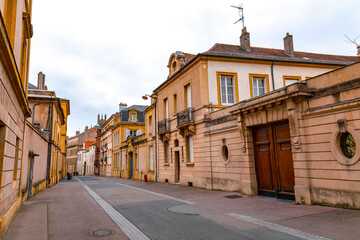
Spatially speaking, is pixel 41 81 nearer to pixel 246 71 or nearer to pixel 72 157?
pixel 246 71

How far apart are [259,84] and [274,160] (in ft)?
27.0

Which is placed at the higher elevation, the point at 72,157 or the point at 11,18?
the point at 11,18

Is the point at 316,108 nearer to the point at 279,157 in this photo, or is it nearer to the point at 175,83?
the point at 279,157

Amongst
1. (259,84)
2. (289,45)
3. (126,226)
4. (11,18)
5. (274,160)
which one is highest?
(289,45)

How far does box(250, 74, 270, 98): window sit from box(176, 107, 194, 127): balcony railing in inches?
177

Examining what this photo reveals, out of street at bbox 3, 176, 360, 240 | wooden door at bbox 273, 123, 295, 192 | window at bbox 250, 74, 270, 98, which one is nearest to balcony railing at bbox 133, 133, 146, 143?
window at bbox 250, 74, 270, 98

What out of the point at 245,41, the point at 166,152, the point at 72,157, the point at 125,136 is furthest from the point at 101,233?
the point at 72,157

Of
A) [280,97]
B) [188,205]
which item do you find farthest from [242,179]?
[280,97]

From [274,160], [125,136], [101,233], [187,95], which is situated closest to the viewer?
[101,233]

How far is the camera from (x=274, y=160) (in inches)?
444

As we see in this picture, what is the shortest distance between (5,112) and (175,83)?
15.3m

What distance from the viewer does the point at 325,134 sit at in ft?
28.7

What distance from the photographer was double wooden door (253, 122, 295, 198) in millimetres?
10516

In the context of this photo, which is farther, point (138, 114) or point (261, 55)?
point (138, 114)
